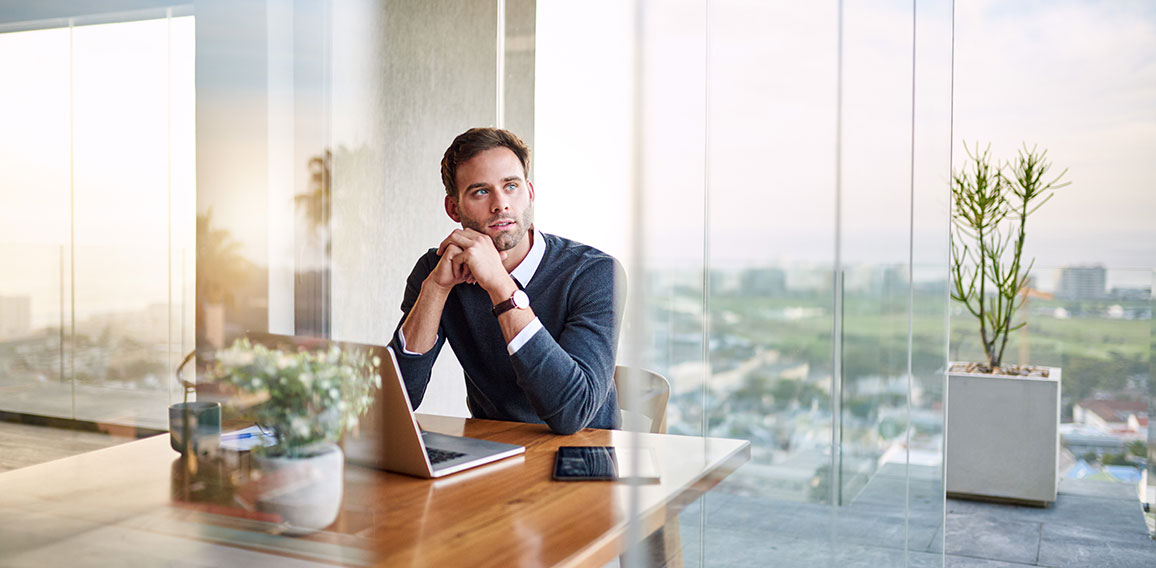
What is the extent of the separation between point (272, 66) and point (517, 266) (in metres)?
0.99

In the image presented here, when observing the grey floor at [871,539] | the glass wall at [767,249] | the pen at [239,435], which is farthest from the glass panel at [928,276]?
the pen at [239,435]

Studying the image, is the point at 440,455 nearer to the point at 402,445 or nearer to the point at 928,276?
the point at 402,445

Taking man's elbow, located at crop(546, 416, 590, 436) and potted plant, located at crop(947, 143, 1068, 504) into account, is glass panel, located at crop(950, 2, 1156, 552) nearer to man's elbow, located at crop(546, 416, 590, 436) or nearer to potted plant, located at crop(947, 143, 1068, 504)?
potted plant, located at crop(947, 143, 1068, 504)

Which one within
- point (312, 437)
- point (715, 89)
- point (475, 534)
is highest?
point (715, 89)

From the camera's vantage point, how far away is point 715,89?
2.30ft

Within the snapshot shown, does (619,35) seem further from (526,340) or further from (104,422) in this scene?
(526,340)

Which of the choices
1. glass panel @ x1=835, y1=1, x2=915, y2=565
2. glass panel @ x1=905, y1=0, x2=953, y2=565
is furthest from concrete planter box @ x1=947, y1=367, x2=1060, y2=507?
glass panel @ x1=835, y1=1, x2=915, y2=565

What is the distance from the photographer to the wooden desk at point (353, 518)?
1.82 feet

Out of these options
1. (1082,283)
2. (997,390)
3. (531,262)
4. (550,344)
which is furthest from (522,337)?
(1082,283)

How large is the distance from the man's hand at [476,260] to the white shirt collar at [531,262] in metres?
0.12

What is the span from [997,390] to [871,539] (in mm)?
2494

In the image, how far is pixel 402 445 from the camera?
1.05 meters

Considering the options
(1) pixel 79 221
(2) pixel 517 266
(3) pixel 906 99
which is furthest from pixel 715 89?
(2) pixel 517 266

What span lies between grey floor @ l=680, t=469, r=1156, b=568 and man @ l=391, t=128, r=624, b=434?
1.57 feet
